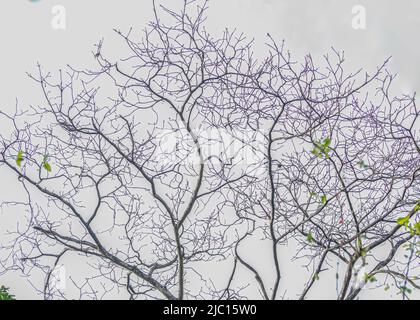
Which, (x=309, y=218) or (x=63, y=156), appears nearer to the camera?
(x=309, y=218)

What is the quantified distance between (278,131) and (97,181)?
1370 mm

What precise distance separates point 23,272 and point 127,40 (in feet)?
6.30

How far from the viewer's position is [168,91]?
393cm

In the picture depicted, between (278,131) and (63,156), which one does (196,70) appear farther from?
(63,156)

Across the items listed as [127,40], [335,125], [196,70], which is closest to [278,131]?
[335,125]

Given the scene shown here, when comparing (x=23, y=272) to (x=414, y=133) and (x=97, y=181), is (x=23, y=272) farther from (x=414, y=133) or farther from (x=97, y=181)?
(x=414, y=133)
